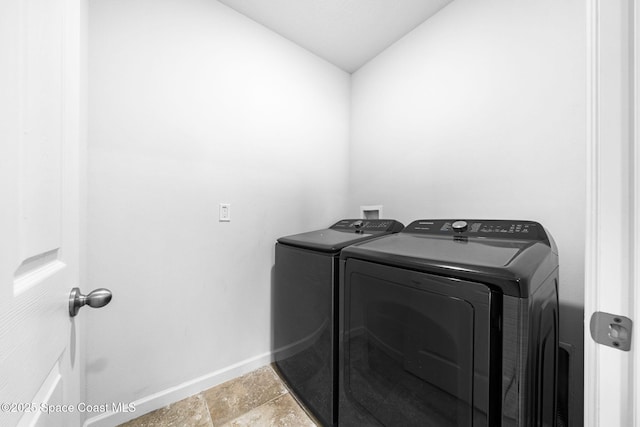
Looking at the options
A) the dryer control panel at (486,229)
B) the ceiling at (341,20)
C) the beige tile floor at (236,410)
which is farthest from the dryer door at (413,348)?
the ceiling at (341,20)

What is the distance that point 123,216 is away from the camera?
3.92ft

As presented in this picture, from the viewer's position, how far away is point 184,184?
1.36 metres

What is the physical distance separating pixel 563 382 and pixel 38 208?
190cm

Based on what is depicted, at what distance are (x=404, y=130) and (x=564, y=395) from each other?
169 centimetres

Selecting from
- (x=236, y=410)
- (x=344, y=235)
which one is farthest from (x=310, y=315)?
(x=236, y=410)

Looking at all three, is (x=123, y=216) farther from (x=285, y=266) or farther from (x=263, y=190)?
(x=285, y=266)

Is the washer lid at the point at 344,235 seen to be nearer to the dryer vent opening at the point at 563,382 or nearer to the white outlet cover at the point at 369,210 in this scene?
the white outlet cover at the point at 369,210

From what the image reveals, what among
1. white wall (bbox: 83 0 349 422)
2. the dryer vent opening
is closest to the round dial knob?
the dryer vent opening

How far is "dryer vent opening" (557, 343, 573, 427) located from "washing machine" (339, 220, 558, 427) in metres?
0.21

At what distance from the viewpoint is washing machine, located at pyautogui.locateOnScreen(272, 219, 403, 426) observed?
114 centimetres

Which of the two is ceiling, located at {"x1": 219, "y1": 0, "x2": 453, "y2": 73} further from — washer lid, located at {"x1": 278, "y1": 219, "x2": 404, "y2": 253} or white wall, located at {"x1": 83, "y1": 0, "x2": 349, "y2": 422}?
washer lid, located at {"x1": 278, "y1": 219, "x2": 404, "y2": 253}

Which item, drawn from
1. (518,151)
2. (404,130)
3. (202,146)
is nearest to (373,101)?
(404,130)

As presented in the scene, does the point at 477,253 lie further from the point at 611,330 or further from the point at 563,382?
the point at 563,382

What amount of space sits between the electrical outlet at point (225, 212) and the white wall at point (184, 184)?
35mm
